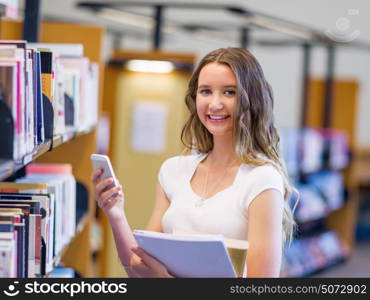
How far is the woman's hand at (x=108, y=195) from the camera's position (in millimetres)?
2244

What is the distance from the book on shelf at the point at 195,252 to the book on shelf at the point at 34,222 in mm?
316

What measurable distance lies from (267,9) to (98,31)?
6.68m

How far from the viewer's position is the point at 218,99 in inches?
86.1

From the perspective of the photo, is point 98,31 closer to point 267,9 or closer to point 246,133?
point 246,133

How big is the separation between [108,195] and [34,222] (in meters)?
0.22

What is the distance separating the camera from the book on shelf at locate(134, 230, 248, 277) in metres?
1.91

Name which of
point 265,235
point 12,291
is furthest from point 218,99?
point 12,291

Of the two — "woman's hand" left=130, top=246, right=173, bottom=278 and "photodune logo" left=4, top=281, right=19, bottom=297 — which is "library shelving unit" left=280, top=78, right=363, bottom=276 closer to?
"woman's hand" left=130, top=246, right=173, bottom=278

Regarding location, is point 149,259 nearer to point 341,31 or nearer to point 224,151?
point 224,151

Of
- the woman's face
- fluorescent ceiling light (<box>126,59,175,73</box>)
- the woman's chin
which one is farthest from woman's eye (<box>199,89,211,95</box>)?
fluorescent ceiling light (<box>126,59,175,73</box>)

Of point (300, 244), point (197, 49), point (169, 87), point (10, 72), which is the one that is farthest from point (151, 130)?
point (197, 49)

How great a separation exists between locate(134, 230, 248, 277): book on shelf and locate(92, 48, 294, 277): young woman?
0.13 ft

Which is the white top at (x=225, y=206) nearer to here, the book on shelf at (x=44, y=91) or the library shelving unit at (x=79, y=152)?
the book on shelf at (x=44, y=91)

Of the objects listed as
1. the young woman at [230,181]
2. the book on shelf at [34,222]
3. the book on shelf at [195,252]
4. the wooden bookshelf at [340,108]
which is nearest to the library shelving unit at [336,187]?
the wooden bookshelf at [340,108]
